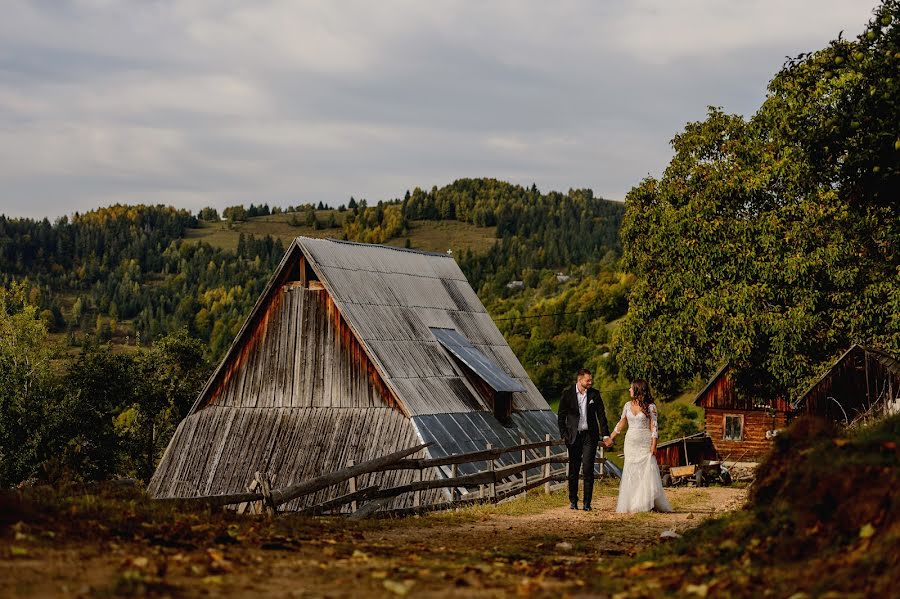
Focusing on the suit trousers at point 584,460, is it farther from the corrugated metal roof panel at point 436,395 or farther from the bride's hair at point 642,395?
the corrugated metal roof panel at point 436,395

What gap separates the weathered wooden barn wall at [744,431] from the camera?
182ft

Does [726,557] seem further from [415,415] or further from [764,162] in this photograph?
[764,162]

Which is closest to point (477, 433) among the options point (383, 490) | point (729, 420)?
point (383, 490)

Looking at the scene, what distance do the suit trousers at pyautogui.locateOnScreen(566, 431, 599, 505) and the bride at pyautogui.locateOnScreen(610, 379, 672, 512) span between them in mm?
753

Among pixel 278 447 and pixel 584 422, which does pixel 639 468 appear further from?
pixel 278 447

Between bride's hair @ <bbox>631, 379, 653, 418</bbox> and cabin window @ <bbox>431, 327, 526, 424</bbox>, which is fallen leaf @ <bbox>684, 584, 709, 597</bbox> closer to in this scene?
bride's hair @ <bbox>631, 379, 653, 418</bbox>

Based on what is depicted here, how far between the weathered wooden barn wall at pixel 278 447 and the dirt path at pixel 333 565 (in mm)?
→ 14524

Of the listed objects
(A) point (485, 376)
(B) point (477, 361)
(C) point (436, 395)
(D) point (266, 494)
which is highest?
(B) point (477, 361)

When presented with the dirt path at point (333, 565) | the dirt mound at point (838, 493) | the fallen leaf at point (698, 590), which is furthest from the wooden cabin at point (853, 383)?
the fallen leaf at point (698, 590)

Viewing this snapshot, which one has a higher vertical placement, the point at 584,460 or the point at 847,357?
the point at 847,357

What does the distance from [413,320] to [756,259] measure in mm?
11703

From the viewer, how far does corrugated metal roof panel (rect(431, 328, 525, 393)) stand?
114ft

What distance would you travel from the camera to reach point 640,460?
18.7 meters

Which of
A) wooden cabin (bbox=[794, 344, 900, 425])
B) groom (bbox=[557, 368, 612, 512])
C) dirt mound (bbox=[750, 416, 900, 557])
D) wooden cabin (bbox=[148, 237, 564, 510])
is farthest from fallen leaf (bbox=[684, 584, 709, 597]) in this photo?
wooden cabin (bbox=[794, 344, 900, 425])
